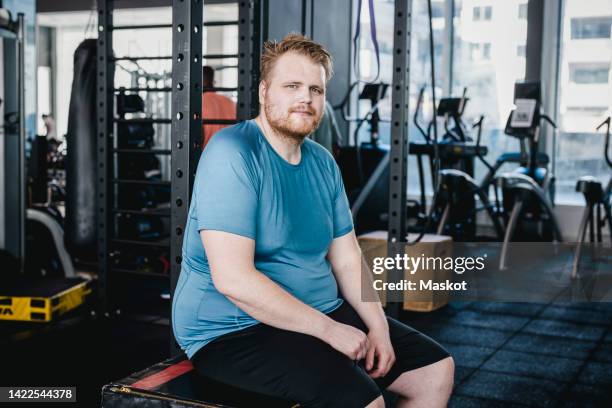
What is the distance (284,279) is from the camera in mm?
1492

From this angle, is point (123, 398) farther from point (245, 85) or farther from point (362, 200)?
point (362, 200)

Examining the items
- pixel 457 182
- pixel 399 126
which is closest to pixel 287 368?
pixel 399 126

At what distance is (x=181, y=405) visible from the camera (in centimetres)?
131

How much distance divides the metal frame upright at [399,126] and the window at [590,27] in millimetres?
4379

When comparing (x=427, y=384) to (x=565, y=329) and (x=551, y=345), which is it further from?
(x=565, y=329)

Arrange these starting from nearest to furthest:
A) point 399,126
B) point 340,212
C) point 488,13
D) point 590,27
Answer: point 340,212
point 399,126
point 590,27
point 488,13

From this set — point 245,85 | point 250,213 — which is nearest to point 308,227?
point 250,213

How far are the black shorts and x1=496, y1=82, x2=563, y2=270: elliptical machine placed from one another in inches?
142

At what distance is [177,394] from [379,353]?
456mm

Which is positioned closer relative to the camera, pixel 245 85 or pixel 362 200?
pixel 245 85

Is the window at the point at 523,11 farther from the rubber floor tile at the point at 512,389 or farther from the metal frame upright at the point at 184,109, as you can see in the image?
the metal frame upright at the point at 184,109

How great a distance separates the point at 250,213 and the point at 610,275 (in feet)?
12.5

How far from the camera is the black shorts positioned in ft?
4.29

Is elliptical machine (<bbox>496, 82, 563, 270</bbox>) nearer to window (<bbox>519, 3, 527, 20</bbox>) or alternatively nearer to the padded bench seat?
window (<bbox>519, 3, 527, 20</bbox>)
